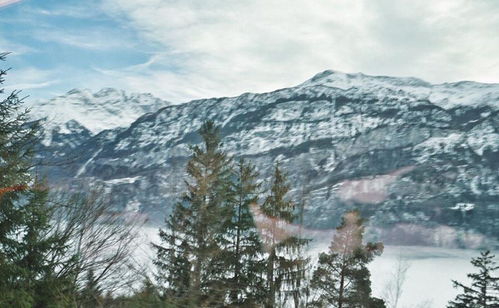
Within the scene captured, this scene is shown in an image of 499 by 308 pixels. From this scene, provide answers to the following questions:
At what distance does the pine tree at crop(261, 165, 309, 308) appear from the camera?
19.8m

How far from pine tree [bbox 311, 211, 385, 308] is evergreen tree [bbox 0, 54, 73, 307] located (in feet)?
50.6

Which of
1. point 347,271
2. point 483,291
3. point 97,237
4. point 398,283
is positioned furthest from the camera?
point 398,283

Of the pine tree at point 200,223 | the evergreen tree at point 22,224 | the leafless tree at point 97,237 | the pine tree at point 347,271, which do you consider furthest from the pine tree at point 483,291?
the evergreen tree at point 22,224

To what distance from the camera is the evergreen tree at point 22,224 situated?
7.55 meters

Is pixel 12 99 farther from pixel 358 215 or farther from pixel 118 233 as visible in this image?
pixel 358 215

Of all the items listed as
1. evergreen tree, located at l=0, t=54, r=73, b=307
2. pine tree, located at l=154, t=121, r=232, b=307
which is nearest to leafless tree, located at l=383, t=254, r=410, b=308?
pine tree, located at l=154, t=121, r=232, b=307

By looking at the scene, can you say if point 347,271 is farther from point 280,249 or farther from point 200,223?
point 200,223

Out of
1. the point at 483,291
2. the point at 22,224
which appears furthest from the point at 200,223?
the point at 483,291

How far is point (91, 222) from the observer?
12.2m

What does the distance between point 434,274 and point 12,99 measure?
218m

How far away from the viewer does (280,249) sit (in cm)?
2136

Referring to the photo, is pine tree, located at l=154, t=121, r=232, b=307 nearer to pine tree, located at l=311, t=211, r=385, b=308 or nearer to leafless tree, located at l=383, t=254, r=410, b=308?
pine tree, located at l=311, t=211, r=385, b=308

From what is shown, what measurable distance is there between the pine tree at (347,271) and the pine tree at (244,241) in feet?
10.4

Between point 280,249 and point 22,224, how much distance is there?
14881 millimetres
